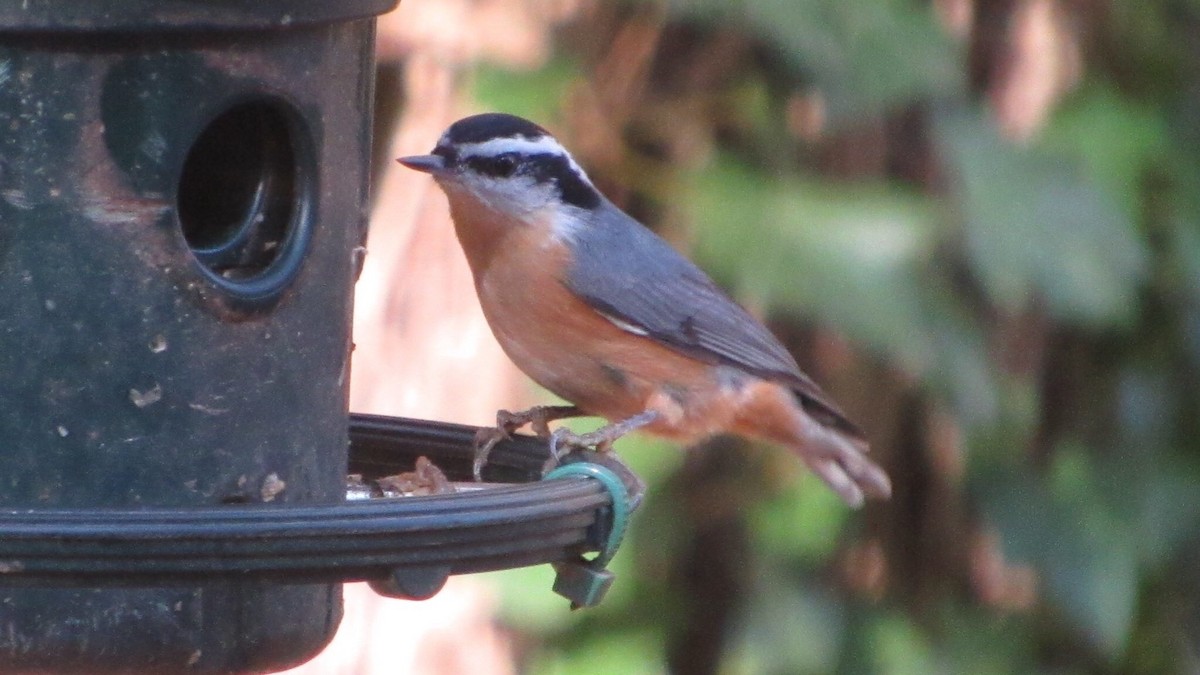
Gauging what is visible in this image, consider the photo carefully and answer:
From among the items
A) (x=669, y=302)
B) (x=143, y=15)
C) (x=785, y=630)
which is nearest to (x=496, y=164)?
(x=669, y=302)

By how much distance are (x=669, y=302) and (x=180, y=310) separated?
1720 mm

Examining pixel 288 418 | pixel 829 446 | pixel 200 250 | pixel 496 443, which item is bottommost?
pixel 829 446

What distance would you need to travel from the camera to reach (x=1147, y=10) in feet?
21.3

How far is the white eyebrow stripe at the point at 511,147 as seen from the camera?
421 cm

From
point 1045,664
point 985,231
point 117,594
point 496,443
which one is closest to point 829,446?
point 985,231

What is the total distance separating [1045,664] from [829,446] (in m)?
2.05

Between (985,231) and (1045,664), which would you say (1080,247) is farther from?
(1045,664)

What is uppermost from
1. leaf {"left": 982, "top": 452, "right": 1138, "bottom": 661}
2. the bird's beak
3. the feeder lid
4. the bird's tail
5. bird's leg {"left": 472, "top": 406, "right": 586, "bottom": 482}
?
the feeder lid

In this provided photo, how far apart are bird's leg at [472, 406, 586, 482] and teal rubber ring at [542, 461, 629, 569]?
591 mm

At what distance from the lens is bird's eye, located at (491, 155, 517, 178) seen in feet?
14.0

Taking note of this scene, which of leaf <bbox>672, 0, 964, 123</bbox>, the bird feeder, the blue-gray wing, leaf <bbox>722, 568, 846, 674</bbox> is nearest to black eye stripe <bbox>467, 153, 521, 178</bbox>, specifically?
the blue-gray wing

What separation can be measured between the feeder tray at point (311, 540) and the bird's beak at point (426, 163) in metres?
1.20

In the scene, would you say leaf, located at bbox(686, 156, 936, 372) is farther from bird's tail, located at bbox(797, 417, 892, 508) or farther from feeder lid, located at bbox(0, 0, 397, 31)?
feeder lid, located at bbox(0, 0, 397, 31)

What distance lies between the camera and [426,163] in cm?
405
